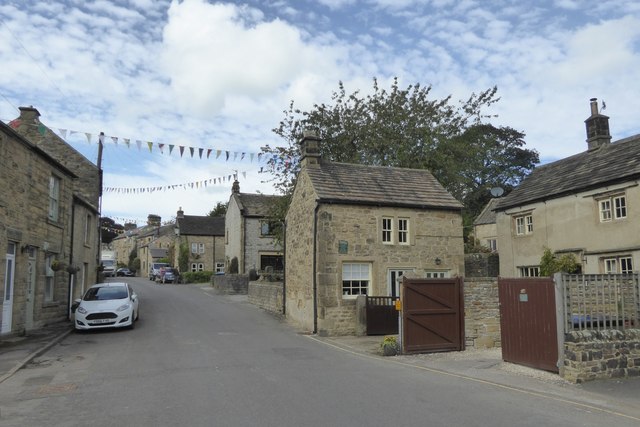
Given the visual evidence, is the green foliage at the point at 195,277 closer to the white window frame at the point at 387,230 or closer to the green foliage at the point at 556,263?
the white window frame at the point at 387,230

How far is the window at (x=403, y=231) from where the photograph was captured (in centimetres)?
1986

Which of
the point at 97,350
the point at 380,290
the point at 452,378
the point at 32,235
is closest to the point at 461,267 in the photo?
the point at 380,290

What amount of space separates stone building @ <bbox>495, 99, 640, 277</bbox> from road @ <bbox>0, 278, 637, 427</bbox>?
1210 centimetres

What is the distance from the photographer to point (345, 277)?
61.2 ft

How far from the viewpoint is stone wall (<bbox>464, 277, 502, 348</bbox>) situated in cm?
1422

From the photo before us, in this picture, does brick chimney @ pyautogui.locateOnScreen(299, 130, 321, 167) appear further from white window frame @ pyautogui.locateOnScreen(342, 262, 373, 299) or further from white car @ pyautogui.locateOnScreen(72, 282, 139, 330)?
white car @ pyautogui.locateOnScreen(72, 282, 139, 330)

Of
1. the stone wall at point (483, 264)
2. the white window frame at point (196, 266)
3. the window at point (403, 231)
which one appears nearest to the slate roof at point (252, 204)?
the white window frame at point (196, 266)

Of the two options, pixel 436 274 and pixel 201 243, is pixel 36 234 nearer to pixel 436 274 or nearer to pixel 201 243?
pixel 436 274

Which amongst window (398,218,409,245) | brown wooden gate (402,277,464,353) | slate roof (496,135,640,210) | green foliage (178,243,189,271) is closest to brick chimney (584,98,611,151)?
slate roof (496,135,640,210)

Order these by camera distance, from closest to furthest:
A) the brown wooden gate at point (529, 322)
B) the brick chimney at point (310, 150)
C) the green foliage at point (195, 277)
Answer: the brown wooden gate at point (529, 322) < the brick chimney at point (310, 150) < the green foliage at point (195, 277)

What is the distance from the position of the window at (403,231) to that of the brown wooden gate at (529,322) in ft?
27.3

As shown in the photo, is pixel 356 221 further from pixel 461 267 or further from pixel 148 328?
pixel 148 328

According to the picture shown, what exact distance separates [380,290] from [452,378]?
8923 millimetres

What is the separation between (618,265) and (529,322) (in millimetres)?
10902
